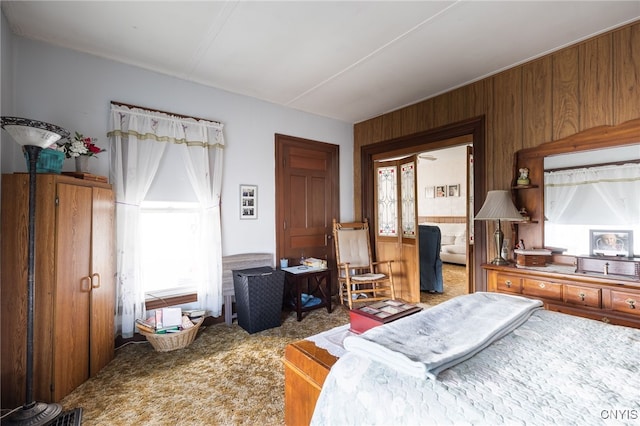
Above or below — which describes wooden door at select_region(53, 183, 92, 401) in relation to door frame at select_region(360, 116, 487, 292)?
below

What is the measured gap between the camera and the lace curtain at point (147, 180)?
2.75m

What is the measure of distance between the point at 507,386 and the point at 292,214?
10.9ft

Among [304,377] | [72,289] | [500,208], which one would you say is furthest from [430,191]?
[72,289]

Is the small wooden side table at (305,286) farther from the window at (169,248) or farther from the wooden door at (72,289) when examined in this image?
the wooden door at (72,289)

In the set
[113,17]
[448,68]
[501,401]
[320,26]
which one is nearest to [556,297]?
[501,401]

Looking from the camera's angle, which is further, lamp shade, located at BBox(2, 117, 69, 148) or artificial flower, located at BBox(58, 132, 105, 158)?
artificial flower, located at BBox(58, 132, 105, 158)

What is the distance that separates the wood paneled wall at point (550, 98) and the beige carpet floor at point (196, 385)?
293 centimetres

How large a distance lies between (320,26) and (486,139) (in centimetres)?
213

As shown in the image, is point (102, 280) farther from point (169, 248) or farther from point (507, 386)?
point (507, 386)

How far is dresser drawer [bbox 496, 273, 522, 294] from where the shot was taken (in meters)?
2.60

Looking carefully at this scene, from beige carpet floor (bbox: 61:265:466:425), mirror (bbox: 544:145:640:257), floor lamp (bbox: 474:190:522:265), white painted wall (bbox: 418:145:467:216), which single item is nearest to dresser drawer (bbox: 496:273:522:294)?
floor lamp (bbox: 474:190:522:265)

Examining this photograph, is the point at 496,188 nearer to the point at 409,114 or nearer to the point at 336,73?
the point at 409,114

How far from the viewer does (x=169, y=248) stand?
312cm

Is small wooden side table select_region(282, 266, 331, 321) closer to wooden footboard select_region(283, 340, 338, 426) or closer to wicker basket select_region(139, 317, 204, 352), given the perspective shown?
wicker basket select_region(139, 317, 204, 352)
